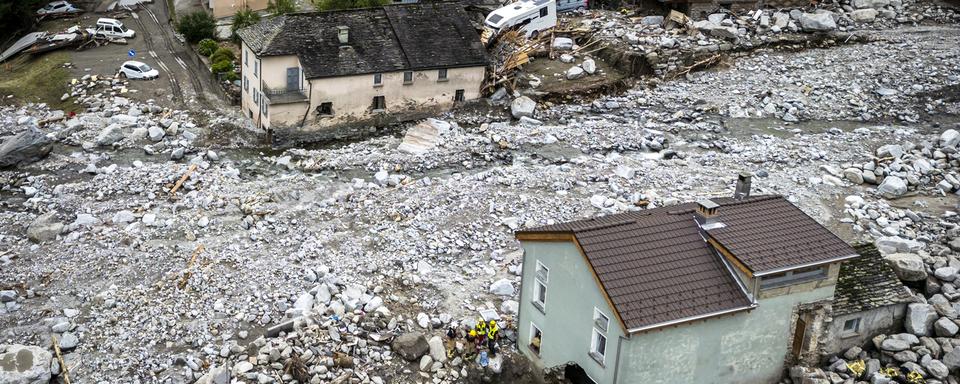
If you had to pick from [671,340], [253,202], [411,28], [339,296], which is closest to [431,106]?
[411,28]

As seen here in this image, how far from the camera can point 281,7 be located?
5562cm

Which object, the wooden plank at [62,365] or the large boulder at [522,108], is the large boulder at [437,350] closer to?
the wooden plank at [62,365]

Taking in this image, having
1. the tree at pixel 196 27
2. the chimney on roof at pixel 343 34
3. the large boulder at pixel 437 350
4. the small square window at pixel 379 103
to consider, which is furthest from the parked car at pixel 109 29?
the large boulder at pixel 437 350

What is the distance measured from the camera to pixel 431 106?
4784 centimetres

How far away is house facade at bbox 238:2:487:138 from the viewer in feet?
148

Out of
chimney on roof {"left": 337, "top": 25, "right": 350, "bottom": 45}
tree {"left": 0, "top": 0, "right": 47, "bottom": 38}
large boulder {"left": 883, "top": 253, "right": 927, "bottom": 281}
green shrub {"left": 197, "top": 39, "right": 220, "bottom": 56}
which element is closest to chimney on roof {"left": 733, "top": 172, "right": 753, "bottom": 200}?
large boulder {"left": 883, "top": 253, "right": 927, "bottom": 281}

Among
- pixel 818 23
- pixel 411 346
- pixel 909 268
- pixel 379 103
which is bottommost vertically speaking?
pixel 411 346

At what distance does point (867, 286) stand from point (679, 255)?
A: 6.03 metres

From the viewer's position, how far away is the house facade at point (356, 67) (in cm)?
4500

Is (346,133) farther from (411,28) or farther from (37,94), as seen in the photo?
(37,94)

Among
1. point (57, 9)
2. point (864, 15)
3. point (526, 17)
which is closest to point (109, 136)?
point (57, 9)

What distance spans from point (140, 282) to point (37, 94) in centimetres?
2203

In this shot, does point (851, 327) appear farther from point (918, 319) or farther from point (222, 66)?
point (222, 66)

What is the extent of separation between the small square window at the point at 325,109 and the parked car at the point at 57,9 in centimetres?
2375
